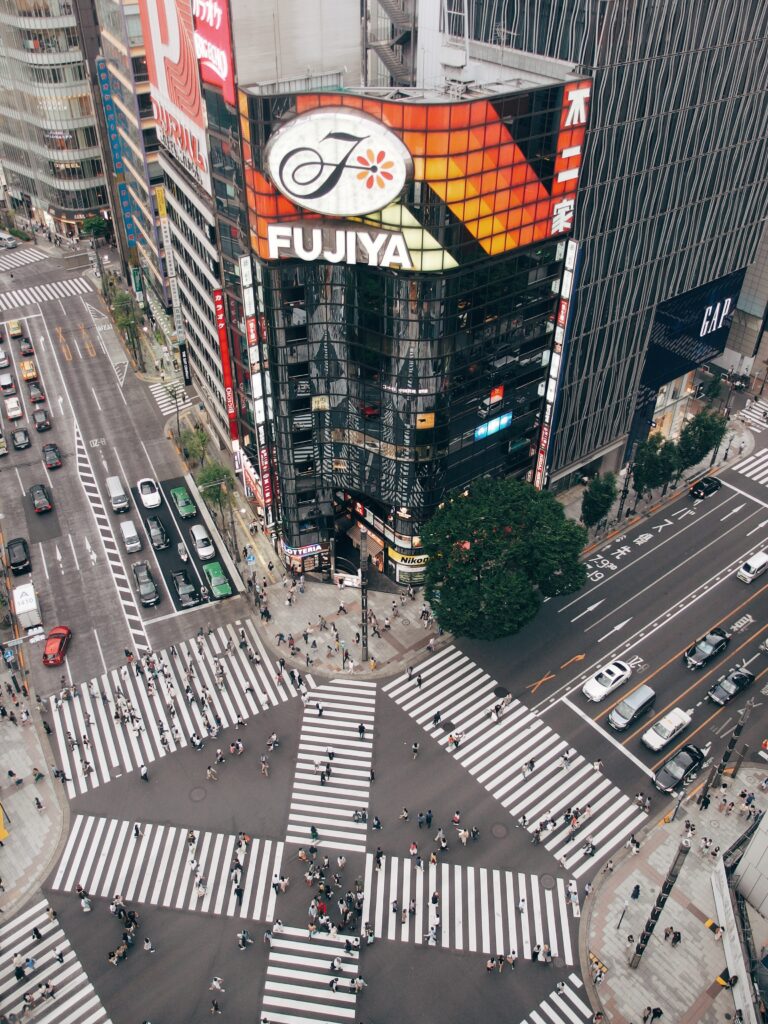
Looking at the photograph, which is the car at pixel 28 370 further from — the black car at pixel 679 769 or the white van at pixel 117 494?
the black car at pixel 679 769

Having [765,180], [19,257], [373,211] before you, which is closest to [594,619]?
[373,211]

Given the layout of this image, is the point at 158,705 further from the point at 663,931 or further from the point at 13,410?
the point at 13,410

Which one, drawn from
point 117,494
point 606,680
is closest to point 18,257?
point 117,494

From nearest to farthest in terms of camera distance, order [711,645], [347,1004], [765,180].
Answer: [347,1004]
[711,645]
[765,180]

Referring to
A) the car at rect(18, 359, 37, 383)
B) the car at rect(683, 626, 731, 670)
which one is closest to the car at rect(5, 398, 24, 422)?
the car at rect(18, 359, 37, 383)

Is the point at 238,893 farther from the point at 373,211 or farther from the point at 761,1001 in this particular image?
the point at 373,211

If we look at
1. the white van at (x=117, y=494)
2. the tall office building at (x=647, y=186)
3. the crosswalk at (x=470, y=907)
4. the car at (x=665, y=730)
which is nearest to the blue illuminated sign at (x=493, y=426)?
the tall office building at (x=647, y=186)
